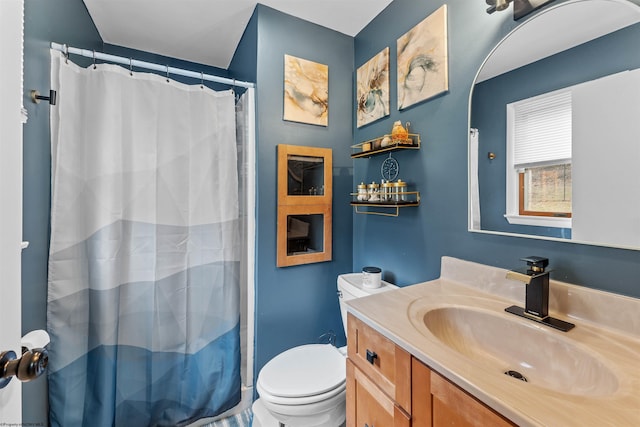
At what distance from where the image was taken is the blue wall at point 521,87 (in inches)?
31.0

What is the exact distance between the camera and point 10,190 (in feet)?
1.71

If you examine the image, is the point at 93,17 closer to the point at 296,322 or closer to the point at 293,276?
the point at 293,276

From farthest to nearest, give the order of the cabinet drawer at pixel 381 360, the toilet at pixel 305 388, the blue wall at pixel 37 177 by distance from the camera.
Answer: the toilet at pixel 305 388 → the blue wall at pixel 37 177 → the cabinet drawer at pixel 381 360

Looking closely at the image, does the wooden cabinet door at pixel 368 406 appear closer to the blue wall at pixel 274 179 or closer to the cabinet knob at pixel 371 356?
the cabinet knob at pixel 371 356

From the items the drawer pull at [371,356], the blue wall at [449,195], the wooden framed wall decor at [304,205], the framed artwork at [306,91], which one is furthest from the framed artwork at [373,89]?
the drawer pull at [371,356]

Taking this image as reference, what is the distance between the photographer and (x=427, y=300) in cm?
103

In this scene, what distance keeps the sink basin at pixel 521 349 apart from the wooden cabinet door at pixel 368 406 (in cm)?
25

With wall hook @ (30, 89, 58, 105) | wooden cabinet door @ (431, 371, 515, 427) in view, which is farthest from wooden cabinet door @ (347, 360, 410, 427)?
wall hook @ (30, 89, 58, 105)

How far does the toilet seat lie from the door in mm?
847

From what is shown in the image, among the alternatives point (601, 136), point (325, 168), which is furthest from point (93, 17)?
point (601, 136)

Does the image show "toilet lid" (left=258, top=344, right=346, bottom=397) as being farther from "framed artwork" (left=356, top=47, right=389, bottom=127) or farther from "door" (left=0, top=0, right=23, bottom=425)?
"framed artwork" (left=356, top=47, right=389, bottom=127)

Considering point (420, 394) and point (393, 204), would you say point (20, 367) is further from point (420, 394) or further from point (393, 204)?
point (393, 204)

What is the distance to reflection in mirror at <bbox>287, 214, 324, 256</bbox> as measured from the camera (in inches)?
68.0

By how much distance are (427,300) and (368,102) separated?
1.27 meters
